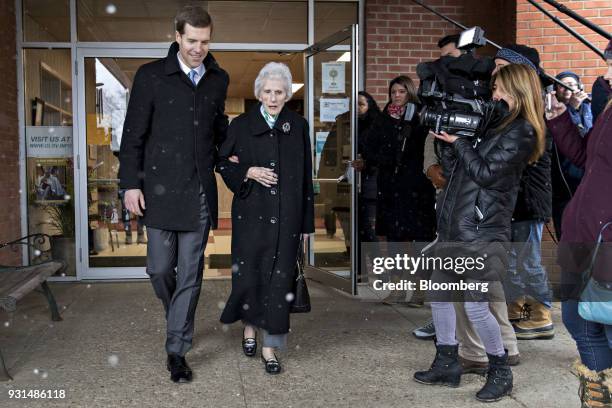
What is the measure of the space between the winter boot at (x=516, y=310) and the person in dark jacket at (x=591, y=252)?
6.44ft

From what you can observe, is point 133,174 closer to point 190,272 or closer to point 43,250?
point 190,272

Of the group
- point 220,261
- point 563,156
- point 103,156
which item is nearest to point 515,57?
point 563,156

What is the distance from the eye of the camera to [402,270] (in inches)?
232

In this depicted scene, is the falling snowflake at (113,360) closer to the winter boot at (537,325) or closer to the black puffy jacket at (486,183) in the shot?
the black puffy jacket at (486,183)

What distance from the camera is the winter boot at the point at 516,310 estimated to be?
473 cm

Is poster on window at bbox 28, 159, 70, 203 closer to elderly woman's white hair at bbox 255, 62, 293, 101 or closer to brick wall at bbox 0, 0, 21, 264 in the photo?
brick wall at bbox 0, 0, 21, 264

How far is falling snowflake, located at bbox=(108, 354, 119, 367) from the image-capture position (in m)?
3.87

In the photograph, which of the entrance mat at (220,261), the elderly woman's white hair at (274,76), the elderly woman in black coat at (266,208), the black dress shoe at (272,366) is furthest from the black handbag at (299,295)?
the entrance mat at (220,261)

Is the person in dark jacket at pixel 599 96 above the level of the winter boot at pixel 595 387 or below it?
above

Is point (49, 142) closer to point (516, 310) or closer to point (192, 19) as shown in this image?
point (192, 19)

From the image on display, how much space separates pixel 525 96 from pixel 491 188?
484mm

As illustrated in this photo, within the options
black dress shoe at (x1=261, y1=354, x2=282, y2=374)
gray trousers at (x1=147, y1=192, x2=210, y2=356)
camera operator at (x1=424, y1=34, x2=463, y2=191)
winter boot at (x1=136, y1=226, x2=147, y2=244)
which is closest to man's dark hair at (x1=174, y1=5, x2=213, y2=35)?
gray trousers at (x1=147, y1=192, x2=210, y2=356)

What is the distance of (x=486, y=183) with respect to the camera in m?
3.16

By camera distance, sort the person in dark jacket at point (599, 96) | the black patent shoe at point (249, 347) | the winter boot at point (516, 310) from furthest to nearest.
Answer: the winter boot at point (516, 310) → the black patent shoe at point (249, 347) → the person in dark jacket at point (599, 96)
